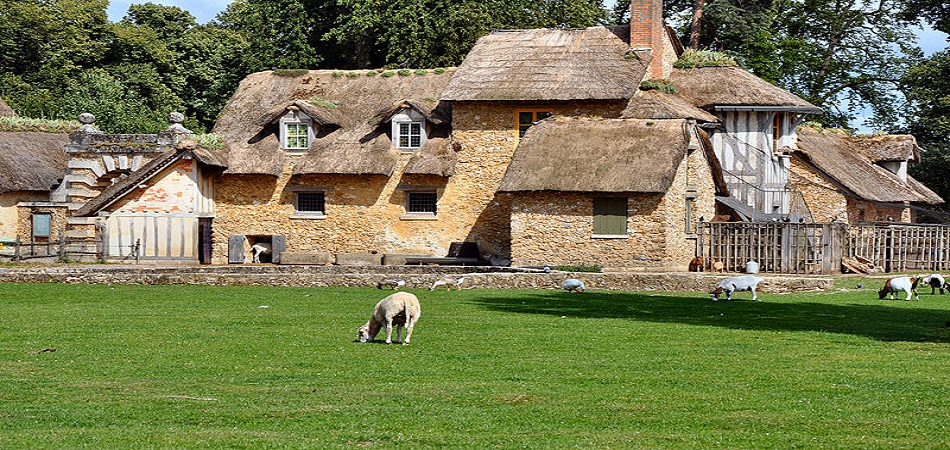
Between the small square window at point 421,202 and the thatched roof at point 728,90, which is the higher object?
the thatched roof at point 728,90

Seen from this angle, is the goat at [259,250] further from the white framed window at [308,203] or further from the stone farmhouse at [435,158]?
the white framed window at [308,203]

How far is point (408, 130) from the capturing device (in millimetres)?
42906

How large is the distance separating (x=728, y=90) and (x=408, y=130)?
37.9ft

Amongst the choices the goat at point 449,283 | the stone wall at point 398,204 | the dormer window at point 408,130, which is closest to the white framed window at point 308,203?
the stone wall at point 398,204

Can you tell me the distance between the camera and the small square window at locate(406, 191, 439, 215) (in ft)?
141

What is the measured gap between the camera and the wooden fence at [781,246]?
35750mm

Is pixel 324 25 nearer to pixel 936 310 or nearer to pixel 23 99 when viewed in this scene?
pixel 23 99

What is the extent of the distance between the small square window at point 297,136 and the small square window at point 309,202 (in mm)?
1725

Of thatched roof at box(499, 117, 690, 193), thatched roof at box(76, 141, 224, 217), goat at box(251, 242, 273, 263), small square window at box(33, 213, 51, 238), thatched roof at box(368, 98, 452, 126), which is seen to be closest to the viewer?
thatched roof at box(499, 117, 690, 193)

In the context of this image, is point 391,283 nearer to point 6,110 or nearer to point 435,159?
point 435,159

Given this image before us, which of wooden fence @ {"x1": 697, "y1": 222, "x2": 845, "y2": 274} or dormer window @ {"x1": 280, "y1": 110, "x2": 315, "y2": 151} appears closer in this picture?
wooden fence @ {"x1": 697, "y1": 222, "x2": 845, "y2": 274}

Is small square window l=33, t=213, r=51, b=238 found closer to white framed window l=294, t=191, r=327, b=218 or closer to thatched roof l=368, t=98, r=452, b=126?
white framed window l=294, t=191, r=327, b=218

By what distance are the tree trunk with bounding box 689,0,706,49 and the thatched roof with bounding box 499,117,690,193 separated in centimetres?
1962

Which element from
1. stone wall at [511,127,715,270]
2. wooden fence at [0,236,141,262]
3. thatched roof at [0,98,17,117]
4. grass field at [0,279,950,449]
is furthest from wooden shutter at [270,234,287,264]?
grass field at [0,279,950,449]
